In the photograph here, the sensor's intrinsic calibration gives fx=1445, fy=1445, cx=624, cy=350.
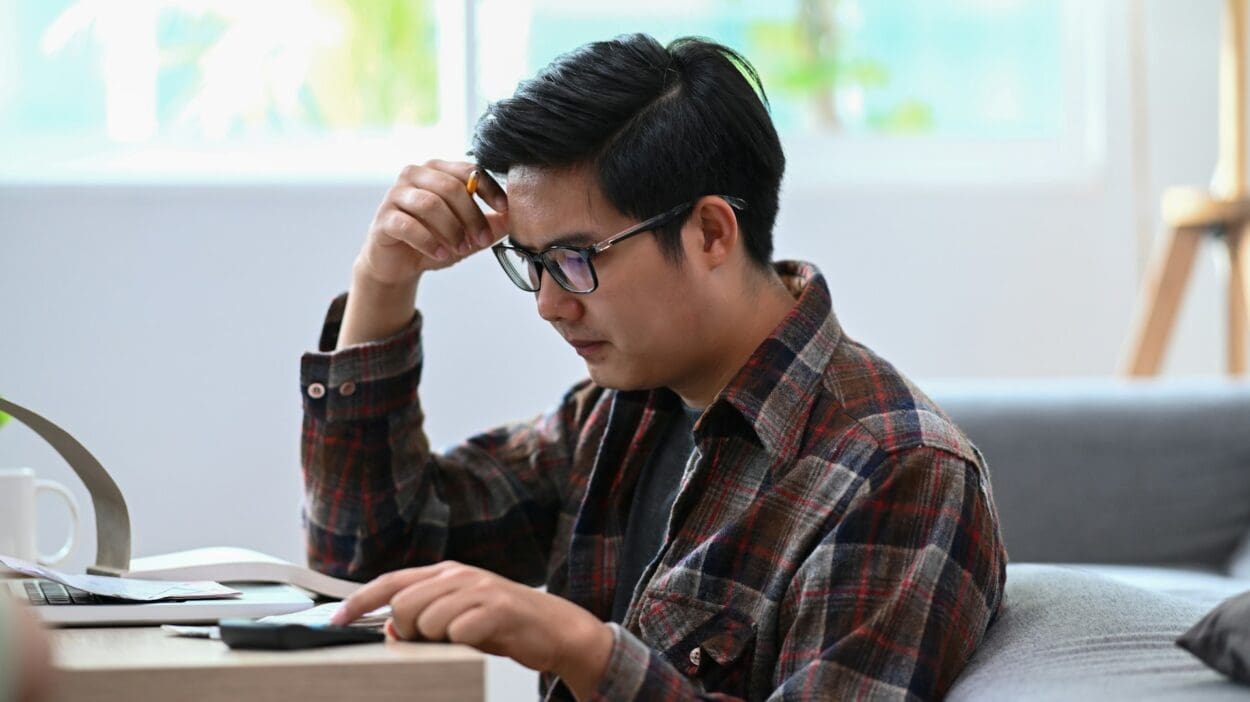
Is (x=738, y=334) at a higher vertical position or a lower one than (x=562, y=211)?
lower

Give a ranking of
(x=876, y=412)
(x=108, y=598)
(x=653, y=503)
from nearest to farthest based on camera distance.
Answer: (x=108, y=598) → (x=876, y=412) → (x=653, y=503)

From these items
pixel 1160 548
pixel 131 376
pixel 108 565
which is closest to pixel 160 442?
pixel 131 376

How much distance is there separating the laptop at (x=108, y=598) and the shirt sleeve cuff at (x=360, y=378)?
19 cm

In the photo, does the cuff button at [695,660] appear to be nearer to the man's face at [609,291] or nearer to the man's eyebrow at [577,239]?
the man's face at [609,291]

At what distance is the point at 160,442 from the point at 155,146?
54 cm

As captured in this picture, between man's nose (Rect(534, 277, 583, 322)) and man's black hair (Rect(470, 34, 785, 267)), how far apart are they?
0.29ft

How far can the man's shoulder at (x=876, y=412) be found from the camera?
1148mm

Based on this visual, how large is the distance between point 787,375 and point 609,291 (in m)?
0.17

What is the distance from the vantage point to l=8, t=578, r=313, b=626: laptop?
3.39 feet

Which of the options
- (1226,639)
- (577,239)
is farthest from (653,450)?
(1226,639)

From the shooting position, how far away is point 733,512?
1.21 meters

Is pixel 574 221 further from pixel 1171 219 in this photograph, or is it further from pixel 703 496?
pixel 1171 219

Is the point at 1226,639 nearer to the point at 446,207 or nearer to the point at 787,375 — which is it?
the point at 787,375

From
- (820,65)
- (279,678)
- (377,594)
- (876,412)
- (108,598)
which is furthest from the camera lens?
(820,65)
